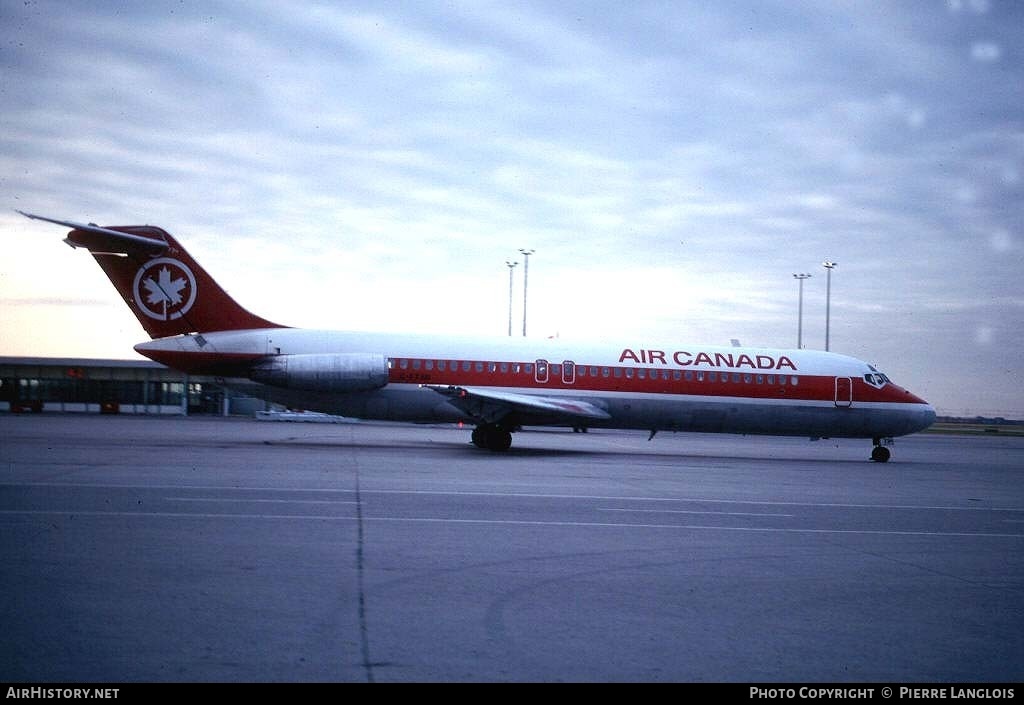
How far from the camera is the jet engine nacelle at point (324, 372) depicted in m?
24.2

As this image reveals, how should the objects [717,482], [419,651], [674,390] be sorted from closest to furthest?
[419,651], [717,482], [674,390]

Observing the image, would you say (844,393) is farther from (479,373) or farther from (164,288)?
(164,288)

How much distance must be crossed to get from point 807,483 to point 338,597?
43.5 feet

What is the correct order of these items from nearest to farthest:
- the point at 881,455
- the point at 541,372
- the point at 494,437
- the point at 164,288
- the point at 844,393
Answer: the point at 494,437
the point at 164,288
the point at 541,372
the point at 881,455
the point at 844,393

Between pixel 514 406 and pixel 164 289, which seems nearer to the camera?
pixel 514 406

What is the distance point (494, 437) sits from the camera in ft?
79.0

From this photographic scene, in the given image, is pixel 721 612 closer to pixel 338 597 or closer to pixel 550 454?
pixel 338 597

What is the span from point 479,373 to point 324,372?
465 cm

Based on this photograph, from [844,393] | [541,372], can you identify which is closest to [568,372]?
[541,372]

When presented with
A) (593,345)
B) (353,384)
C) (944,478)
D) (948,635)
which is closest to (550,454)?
(593,345)

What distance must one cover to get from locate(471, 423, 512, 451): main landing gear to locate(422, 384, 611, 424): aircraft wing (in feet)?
0.75

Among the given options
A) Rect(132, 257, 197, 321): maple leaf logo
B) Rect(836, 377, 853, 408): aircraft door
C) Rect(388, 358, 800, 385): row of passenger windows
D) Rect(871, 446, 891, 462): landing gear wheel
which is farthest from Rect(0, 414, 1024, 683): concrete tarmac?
Rect(836, 377, 853, 408): aircraft door

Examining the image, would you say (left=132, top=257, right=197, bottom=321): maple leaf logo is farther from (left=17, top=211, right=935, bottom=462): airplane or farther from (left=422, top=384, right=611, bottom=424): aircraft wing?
(left=422, top=384, right=611, bottom=424): aircraft wing

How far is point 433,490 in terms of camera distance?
13180 millimetres
